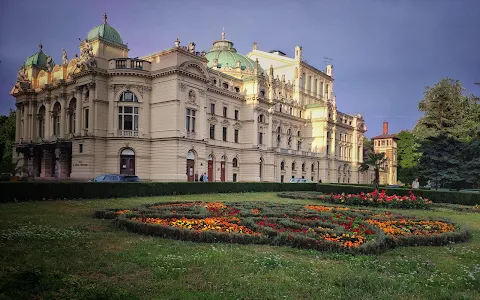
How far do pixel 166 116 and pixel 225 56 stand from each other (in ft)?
92.5

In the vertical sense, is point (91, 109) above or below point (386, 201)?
above

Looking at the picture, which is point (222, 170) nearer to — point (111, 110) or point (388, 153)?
point (111, 110)

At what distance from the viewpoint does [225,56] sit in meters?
71.4

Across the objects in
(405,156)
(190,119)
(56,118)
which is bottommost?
(405,156)

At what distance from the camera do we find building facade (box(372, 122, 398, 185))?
4058 inches

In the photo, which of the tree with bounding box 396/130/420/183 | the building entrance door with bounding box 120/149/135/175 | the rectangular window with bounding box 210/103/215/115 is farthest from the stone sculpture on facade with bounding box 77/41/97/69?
the tree with bounding box 396/130/420/183

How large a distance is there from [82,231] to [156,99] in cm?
3680

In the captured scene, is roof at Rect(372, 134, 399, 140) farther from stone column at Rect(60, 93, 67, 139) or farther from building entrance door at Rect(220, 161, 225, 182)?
stone column at Rect(60, 93, 67, 139)

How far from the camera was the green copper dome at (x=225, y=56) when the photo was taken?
70.0 metres

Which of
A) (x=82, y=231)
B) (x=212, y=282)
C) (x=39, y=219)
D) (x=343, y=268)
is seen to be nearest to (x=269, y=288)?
(x=212, y=282)

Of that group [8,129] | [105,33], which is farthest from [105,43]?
[8,129]

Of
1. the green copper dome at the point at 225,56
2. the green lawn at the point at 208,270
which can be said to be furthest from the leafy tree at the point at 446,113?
the green lawn at the point at 208,270

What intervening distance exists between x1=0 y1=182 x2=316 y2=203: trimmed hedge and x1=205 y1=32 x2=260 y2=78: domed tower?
32874mm

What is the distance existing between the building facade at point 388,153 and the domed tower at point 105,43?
7721 centimetres
